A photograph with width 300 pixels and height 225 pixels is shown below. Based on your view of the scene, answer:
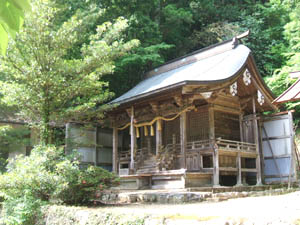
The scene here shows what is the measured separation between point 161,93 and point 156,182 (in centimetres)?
335

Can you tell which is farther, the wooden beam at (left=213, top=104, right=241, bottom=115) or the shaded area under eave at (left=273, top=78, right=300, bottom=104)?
the wooden beam at (left=213, top=104, right=241, bottom=115)

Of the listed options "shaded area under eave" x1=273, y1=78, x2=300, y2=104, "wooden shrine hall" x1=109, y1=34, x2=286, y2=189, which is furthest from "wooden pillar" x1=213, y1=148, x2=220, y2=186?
"shaded area under eave" x1=273, y1=78, x2=300, y2=104

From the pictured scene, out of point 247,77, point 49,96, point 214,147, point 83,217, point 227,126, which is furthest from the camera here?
point 227,126

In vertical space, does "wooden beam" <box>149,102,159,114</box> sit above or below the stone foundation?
above

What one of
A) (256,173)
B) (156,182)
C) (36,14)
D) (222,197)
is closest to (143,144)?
(156,182)

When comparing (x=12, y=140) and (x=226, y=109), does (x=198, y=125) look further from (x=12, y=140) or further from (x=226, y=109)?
(x=12, y=140)

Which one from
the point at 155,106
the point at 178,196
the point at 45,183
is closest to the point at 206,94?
the point at 155,106

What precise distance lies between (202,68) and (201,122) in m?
2.35

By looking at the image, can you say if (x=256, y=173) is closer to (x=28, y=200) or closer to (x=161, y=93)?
(x=161, y=93)

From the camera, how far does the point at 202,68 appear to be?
13.8 meters

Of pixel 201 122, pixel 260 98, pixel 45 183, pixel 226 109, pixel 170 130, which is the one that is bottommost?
pixel 45 183

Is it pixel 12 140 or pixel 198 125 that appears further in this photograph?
pixel 198 125

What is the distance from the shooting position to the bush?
760 cm

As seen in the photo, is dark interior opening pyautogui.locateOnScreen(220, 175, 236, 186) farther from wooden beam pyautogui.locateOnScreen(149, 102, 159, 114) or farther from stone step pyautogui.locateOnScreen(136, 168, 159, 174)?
wooden beam pyautogui.locateOnScreen(149, 102, 159, 114)
